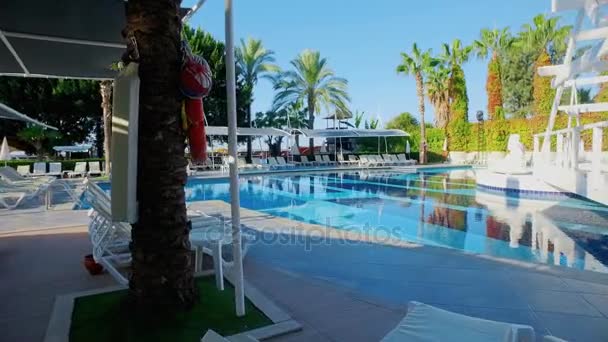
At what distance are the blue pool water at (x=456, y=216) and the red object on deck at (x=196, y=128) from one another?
416 centimetres

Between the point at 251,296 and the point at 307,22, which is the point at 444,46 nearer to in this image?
the point at 307,22

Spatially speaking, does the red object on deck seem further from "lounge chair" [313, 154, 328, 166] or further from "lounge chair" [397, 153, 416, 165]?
"lounge chair" [397, 153, 416, 165]

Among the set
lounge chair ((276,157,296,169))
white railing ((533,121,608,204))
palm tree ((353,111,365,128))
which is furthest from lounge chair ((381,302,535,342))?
palm tree ((353,111,365,128))

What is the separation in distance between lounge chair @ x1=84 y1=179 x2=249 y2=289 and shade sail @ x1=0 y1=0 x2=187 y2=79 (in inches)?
62.0

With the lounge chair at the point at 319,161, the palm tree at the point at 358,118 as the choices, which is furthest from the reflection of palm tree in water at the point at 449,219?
the palm tree at the point at 358,118

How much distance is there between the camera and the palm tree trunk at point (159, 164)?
2742mm

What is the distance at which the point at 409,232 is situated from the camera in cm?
757

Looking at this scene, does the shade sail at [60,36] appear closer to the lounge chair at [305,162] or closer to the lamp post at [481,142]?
the lounge chair at [305,162]

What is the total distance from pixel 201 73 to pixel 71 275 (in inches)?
112

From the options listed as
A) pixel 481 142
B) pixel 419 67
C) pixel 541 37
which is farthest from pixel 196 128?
pixel 541 37

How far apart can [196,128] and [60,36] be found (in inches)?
91.0

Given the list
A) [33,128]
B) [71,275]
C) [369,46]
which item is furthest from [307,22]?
[71,275]

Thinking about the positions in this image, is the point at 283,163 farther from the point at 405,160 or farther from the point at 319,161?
the point at 405,160

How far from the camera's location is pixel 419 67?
2844 centimetres
